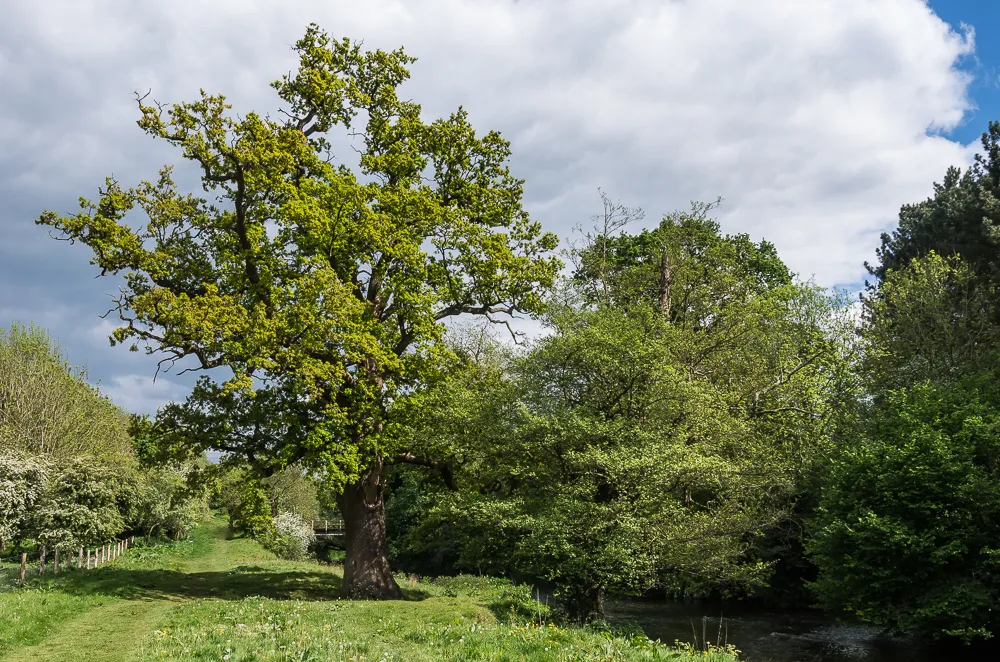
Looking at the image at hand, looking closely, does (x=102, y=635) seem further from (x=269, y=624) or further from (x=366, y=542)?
(x=366, y=542)

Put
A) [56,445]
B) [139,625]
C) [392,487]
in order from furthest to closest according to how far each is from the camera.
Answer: [392,487]
[56,445]
[139,625]

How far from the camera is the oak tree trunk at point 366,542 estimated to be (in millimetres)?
26719

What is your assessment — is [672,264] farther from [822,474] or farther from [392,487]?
[392,487]

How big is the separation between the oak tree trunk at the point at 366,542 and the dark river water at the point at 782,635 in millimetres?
10207

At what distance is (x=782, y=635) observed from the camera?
3103 cm

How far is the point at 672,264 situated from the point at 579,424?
18.6 m

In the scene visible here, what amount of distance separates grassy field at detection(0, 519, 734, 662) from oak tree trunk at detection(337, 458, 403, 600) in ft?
5.31

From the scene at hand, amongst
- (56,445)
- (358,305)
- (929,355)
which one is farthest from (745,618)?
(56,445)

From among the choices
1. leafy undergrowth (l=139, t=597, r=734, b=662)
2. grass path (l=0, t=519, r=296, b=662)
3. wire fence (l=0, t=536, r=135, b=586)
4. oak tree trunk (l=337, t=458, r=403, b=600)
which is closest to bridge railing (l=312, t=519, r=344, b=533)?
wire fence (l=0, t=536, r=135, b=586)

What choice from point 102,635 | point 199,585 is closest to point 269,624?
point 102,635

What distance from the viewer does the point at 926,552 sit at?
23672 millimetres

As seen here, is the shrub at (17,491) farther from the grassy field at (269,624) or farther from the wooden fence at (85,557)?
the grassy field at (269,624)

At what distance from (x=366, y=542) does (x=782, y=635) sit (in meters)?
18.7

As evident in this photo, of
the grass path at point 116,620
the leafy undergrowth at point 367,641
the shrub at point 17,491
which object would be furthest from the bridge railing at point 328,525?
the leafy undergrowth at point 367,641
